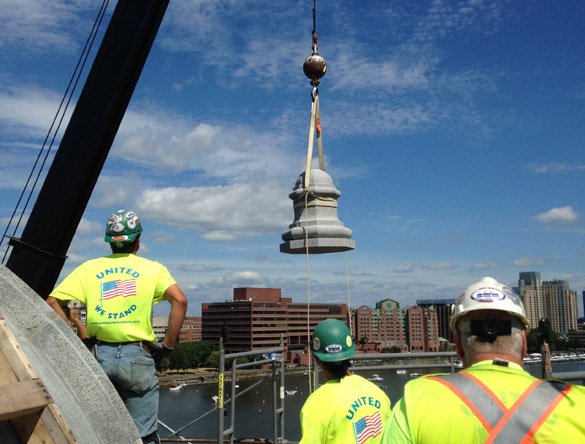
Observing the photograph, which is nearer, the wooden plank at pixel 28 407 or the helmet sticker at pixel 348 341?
the wooden plank at pixel 28 407

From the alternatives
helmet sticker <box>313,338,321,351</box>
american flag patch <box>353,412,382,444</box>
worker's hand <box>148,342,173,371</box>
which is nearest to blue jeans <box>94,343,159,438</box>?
worker's hand <box>148,342,173,371</box>

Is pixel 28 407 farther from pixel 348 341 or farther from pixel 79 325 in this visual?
pixel 79 325

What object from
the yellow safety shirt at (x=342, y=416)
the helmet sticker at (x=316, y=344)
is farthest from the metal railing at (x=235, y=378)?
the yellow safety shirt at (x=342, y=416)

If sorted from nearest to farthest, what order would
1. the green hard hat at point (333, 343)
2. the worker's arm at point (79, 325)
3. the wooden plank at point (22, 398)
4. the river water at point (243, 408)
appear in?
the wooden plank at point (22, 398) < the green hard hat at point (333, 343) < the worker's arm at point (79, 325) < the river water at point (243, 408)

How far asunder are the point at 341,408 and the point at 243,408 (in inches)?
2892

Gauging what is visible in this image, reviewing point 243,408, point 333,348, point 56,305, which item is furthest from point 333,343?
point 243,408

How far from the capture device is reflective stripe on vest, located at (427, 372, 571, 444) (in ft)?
6.04

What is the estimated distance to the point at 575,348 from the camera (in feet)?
455

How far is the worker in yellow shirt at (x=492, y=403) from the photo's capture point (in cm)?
185

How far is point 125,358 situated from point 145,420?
0.45 meters

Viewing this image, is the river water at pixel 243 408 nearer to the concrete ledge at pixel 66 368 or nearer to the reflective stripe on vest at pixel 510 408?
the concrete ledge at pixel 66 368

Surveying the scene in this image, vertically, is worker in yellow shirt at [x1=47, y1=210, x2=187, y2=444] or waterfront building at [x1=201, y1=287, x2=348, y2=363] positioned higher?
waterfront building at [x1=201, y1=287, x2=348, y2=363]

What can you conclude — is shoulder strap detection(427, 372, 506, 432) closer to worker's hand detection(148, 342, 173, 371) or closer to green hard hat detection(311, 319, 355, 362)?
green hard hat detection(311, 319, 355, 362)

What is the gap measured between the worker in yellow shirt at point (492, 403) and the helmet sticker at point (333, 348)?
1436 millimetres
